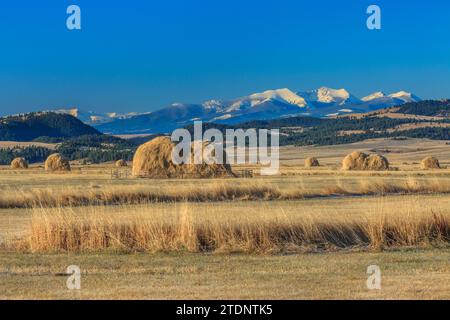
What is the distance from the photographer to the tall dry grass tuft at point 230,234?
16.2m

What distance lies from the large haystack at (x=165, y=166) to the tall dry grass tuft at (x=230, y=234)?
3353 centimetres

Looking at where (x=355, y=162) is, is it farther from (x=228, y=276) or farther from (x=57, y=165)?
(x=228, y=276)

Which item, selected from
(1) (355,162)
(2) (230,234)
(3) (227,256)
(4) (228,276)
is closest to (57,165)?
(1) (355,162)

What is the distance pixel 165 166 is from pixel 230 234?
1411 inches

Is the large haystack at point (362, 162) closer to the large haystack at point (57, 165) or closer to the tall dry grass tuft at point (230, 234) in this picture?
the large haystack at point (57, 165)

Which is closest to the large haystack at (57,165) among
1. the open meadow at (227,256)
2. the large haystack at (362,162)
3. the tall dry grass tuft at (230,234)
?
the large haystack at (362,162)

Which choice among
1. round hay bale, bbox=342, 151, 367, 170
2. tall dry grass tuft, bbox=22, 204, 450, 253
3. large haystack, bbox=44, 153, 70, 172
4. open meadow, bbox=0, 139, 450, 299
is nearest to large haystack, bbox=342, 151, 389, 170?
round hay bale, bbox=342, 151, 367, 170

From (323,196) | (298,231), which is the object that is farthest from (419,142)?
(298,231)

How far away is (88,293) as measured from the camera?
11.4 meters

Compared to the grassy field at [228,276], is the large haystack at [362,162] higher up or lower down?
higher up

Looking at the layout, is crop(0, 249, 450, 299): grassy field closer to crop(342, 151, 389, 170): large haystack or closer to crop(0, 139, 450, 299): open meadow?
crop(0, 139, 450, 299): open meadow

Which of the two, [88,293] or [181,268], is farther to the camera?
[181,268]
